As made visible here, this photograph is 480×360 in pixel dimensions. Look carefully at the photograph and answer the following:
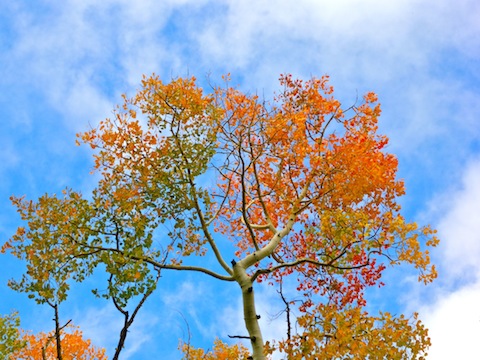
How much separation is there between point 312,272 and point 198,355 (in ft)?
13.3

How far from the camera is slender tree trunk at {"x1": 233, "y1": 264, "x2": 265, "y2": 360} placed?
32.9 ft

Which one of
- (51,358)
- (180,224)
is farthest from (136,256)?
(51,358)

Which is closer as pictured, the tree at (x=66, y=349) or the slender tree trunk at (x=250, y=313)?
the slender tree trunk at (x=250, y=313)

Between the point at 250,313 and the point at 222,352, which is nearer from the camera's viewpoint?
the point at 250,313

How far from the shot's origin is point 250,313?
34.0 feet

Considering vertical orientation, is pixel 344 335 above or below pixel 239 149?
below

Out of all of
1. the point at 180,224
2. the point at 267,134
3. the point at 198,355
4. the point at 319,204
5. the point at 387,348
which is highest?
the point at 267,134

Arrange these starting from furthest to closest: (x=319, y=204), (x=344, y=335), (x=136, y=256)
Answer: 1. (x=319, y=204)
2. (x=136, y=256)
3. (x=344, y=335)

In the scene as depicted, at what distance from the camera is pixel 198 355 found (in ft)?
40.8

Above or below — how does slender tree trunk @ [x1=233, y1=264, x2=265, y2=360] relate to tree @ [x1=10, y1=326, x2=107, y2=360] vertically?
below

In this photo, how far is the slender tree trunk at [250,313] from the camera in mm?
10023

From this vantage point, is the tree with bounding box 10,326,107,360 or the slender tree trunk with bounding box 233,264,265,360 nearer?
the slender tree trunk with bounding box 233,264,265,360

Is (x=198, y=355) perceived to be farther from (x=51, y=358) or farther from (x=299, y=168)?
(x=51, y=358)

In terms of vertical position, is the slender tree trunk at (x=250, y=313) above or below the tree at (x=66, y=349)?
below
